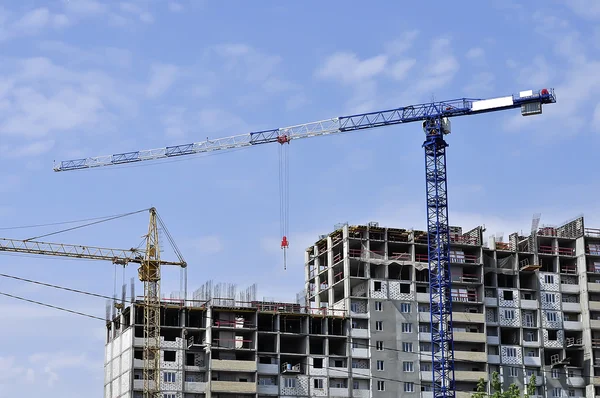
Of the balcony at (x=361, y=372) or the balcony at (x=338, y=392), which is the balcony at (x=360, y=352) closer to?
the balcony at (x=361, y=372)

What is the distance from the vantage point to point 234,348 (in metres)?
192

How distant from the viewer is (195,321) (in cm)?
19650

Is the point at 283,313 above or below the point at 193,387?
above

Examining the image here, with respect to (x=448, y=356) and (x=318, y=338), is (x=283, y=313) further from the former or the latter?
(x=448, y=356)

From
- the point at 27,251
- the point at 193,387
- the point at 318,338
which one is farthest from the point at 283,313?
the point at 27,251

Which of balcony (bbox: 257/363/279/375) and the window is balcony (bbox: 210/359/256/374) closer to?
balcony (bbox: 257/363/279/375)

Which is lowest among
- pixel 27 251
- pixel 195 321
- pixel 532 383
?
pixel 532 383

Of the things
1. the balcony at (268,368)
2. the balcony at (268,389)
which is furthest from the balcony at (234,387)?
the balcony at (268,368)

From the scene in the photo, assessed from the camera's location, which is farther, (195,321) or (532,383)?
(195,321)

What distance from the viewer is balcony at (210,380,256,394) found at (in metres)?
189

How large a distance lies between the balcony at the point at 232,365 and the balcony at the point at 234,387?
84.3 inches

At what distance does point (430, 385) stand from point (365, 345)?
43.7ft

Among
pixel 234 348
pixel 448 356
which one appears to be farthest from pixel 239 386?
pixel 448 356

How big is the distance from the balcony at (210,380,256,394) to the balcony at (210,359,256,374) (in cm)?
214
